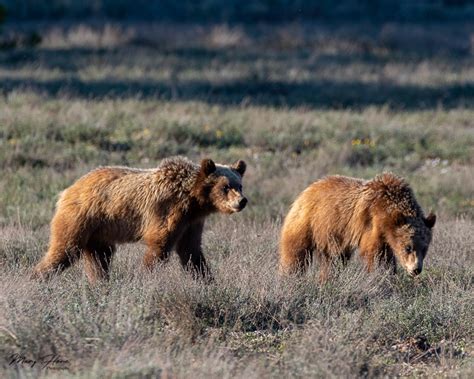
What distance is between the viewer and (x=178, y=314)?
24.7 ft

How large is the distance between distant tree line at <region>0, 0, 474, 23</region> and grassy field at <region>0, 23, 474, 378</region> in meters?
5.33

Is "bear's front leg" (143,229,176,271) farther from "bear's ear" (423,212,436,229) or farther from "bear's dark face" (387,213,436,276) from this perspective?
"bear's ear" (423,212,436,229)

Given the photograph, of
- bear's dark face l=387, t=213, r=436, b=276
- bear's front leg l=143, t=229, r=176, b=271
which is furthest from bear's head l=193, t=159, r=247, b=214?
bear's dark face l=387, t=213, r=436, b=276

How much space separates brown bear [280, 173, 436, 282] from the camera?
8.80 meters

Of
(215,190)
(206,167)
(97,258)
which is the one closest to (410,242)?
(215,190)

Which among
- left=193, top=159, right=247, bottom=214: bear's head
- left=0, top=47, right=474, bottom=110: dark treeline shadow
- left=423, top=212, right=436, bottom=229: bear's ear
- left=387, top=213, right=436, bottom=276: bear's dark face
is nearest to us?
left=387, top=213, right=436, bottom=276: bear's dark face

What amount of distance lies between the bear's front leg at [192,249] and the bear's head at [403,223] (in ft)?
5.69

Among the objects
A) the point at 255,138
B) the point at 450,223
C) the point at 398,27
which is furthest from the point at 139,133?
the point at 398,27

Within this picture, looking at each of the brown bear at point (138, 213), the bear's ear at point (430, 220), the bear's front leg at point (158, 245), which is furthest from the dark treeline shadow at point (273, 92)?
the bear's ear at point (430, 220)

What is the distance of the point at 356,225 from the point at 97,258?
251 cm

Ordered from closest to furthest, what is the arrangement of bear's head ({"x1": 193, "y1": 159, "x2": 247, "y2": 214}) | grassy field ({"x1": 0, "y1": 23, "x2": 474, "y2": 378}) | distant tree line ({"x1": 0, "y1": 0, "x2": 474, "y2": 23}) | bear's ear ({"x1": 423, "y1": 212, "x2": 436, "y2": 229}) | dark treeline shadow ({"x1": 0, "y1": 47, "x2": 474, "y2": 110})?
grassy field ({"x1": 0, "y1": 23, "x2": 474, "y2": 378}) → bear's ear ({"x1": 423, "y1": 212, "x2": 436, "y2": 229}) → bear's head ({"x1": 193, "y1": 159, "x2": 247, "y2": 214}) → dark treeline shadow ({"x1": 0, "y1": 47, "x2": 474, "y2": 110}) → distant tree line ({"x1": 0, "y1": 0, "x2": 474, "y2": 23})

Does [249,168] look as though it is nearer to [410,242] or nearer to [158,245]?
[158,245]

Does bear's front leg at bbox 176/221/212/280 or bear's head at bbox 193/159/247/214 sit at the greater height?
bear's head at bbox 193/159/247/214

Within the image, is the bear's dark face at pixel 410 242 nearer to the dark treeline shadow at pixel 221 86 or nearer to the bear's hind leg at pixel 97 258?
the bear's hind leg at pixel 97 258
